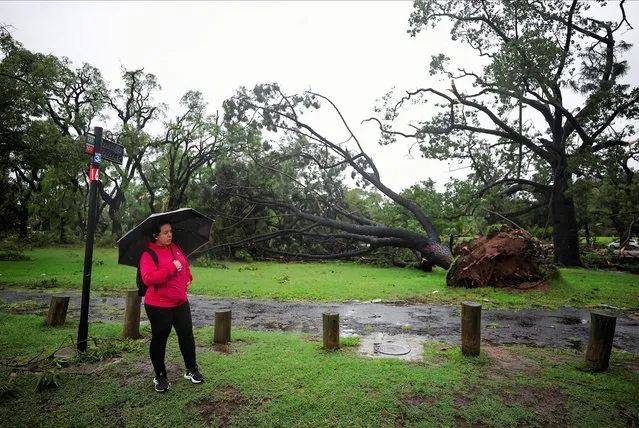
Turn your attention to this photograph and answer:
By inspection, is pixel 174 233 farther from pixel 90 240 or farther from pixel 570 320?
pixel 570 320

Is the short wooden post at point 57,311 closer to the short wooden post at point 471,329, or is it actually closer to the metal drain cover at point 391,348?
the metal drain cover at point 391,348

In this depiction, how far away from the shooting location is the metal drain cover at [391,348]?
4727mm

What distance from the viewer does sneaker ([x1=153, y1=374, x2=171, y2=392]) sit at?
11.5 feet

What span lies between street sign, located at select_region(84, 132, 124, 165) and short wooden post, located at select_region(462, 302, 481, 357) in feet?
15.6

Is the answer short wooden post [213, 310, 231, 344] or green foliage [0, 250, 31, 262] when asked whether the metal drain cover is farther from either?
green foliage [0, 250, 31, 262]

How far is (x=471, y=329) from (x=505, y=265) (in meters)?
6.49

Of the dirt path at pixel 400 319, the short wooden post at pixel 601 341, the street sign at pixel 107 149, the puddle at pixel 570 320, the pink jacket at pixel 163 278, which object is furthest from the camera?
the puddle at pixel 570 320

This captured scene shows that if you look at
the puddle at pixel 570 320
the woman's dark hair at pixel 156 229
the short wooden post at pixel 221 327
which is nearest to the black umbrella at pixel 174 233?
the woman's dark hair at pixel 156 229

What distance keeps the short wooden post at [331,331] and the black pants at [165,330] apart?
66.3 inches

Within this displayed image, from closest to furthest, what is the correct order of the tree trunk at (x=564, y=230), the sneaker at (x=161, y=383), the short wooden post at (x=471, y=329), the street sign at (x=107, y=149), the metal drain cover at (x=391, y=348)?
the sneaker at (x=161, y=383) → the street sign at (x=107, y=149) → the short wooden post at (x=471, y=329) → the metal drain cover at (x=391, y=348) → the tree trunk at (x=564, y=230)

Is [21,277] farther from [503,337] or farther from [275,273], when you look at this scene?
[503,337]

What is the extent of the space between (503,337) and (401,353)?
81.1 inches

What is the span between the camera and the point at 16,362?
13.5 feet

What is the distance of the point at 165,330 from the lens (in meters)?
3.55
